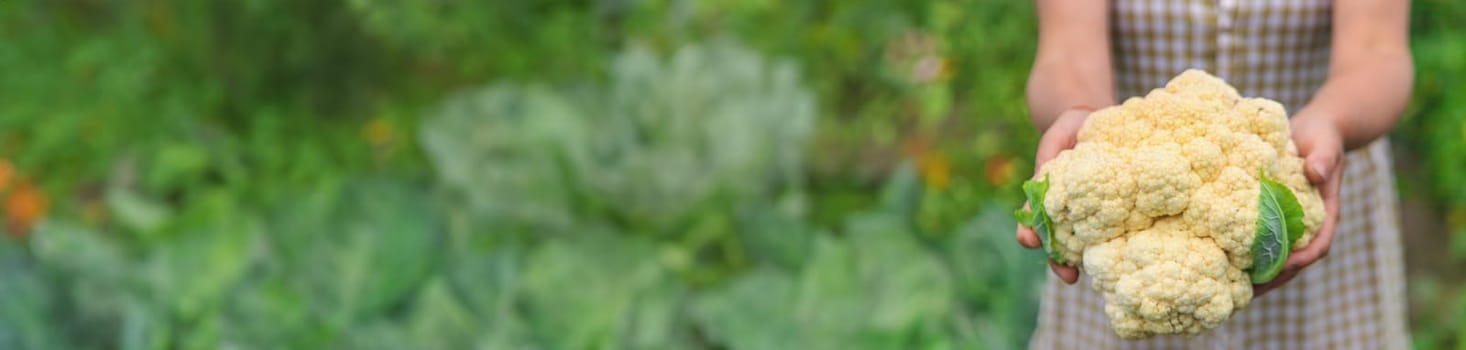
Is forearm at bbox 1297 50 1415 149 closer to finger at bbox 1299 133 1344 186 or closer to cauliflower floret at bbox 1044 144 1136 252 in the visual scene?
finger at bbox 1299 133 1344 186

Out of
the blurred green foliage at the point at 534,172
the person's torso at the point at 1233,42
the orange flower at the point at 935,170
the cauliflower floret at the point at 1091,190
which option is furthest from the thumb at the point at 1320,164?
the orange flower at the point at 935,170

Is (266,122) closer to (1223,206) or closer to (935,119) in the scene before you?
(935,119)

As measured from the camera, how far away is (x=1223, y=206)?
37.1 inches

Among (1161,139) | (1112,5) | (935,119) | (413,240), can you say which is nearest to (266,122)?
(413,240)

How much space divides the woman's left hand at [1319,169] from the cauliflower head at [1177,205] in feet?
0.04

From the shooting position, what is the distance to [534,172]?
2.73 metres

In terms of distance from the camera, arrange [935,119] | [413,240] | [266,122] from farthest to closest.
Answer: [266,122]
[935,119]
[413,240]

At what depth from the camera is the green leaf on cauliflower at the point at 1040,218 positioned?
3.10 ft

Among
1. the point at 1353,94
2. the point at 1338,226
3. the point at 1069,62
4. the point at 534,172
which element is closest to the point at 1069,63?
the point at 1069,62

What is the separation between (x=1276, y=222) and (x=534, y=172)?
1955mm

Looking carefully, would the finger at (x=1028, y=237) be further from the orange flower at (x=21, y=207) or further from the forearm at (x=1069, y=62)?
the orange flower at (x=21, y=207)

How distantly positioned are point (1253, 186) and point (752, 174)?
1.85m

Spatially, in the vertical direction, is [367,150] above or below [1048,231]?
above

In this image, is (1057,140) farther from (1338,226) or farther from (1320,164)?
(1338,226)
